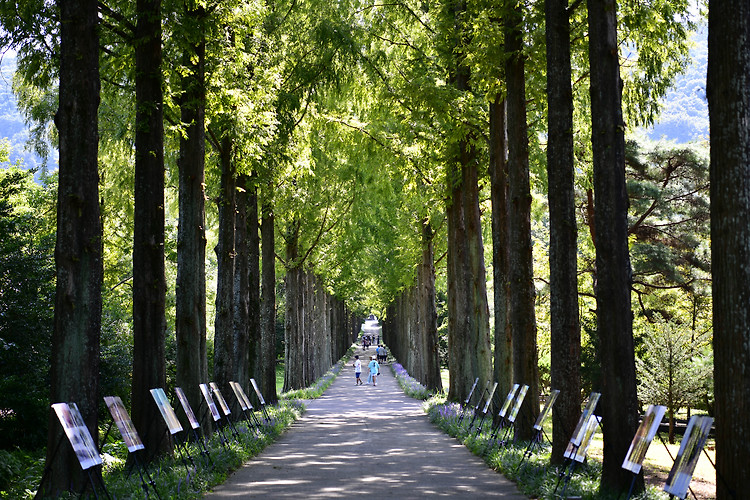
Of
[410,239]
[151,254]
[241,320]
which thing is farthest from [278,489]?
[410,239]

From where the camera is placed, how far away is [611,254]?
956 cm

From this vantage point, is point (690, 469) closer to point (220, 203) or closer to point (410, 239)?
point (220, 203)

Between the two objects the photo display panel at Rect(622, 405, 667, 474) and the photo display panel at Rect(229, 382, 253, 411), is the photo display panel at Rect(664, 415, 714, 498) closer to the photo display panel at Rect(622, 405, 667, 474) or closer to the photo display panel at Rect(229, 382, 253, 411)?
the photo display panel at Rect(622, 405, 667, 474)

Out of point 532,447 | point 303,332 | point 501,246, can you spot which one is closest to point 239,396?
point 501,246

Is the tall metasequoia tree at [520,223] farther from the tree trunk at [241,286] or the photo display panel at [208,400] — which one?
the tree trunk at [241,286]

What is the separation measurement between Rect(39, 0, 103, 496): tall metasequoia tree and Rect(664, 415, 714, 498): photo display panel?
20.7 ft

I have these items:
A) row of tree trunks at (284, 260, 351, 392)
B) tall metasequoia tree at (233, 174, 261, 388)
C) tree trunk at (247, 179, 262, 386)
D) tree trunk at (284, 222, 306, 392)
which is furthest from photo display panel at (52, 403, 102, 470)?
row of tree trunks at (284, 260, 351, 392)

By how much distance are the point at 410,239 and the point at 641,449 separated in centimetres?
2586

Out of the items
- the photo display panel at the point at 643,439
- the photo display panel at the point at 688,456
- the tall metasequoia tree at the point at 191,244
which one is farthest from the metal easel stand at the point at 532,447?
the tall metasequoia tree at the point at 191,244

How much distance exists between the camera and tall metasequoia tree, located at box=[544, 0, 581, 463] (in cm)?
1153

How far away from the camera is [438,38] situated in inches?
704

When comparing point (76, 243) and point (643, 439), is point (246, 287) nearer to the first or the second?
point (76, 243)

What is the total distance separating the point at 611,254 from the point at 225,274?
10.3 m

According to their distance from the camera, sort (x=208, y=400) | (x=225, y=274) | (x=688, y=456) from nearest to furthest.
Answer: (x=688, y=456) < (x=208, y=400) < (x=225, y=274)
